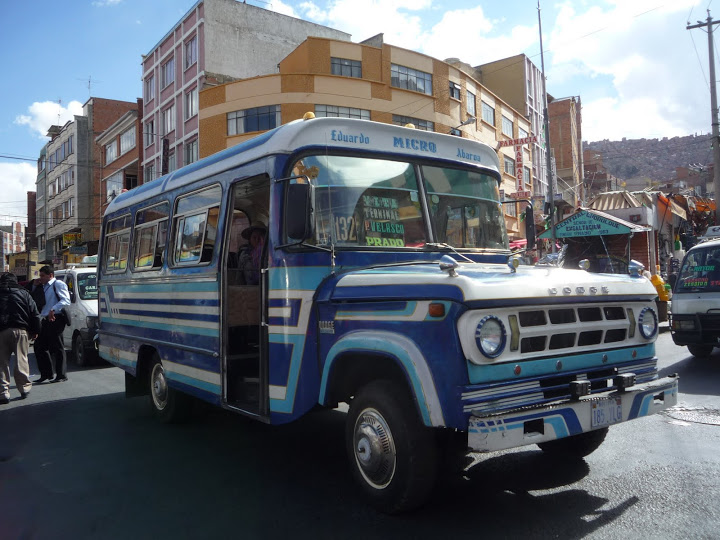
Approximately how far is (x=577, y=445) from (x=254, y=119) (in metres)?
26.0

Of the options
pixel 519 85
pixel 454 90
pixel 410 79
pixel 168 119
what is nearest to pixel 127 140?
pixel 168 119

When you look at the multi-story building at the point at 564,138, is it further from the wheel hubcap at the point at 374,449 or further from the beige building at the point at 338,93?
the wheel hubcap at the point at 374,449

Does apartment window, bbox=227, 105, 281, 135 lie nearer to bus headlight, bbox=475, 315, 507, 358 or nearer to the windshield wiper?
the windshield wiper

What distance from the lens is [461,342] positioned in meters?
3.32

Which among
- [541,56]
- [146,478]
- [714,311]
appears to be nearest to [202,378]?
[146,478]

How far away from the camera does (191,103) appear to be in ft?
112

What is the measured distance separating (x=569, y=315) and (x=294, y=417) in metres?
2.13

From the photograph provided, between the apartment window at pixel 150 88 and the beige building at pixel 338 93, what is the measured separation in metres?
12.5

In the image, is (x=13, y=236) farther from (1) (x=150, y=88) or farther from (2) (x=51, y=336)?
(2) (x=51, y=336)

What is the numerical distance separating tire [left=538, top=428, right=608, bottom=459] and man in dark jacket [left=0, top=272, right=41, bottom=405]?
745cm

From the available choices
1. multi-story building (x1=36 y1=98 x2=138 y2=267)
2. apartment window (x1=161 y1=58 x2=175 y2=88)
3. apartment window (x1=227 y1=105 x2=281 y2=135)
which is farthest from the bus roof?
multi-story building (x1=36 y1=98 x2=138 y2=267)

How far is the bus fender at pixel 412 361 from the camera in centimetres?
340

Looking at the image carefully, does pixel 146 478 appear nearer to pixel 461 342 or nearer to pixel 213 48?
pixel 461 342

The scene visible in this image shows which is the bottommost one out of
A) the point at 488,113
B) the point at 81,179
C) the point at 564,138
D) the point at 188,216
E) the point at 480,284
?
the point at 480,284
